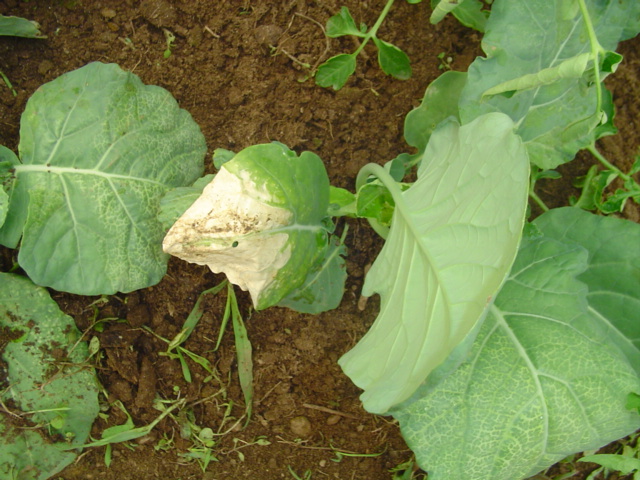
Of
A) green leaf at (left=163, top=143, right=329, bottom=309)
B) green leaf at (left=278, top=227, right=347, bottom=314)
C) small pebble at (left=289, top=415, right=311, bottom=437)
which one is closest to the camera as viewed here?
green leaf at (left=163, top=143, right=329, bottom=309)

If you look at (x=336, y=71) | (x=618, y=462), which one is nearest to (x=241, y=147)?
(x=336, y=71)

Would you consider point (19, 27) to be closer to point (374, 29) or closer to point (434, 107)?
point (374, 29)

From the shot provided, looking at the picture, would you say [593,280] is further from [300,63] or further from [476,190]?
[300,63]

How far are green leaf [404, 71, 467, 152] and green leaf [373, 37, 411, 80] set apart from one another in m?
0.10

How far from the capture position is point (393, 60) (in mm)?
1655

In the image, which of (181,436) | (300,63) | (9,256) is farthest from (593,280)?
(9,256)

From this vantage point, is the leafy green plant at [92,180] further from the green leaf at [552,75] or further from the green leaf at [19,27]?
the green leaf at [552,75]

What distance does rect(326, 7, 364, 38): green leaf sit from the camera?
1.59 metres

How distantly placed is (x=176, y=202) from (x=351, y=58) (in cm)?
67

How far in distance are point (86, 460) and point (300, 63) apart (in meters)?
1.40

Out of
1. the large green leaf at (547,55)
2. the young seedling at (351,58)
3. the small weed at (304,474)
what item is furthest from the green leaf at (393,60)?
the small weed at (304,474)

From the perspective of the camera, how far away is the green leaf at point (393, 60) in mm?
1629

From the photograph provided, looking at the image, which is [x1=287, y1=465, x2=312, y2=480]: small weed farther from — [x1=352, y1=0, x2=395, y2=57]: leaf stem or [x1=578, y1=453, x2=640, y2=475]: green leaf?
[x1=352, y1=0, x2=395, y2=57]: leaf stem

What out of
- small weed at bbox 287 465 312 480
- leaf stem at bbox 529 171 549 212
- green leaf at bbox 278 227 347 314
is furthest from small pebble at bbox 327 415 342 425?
leaf stem at bbox 529 171 549 212
